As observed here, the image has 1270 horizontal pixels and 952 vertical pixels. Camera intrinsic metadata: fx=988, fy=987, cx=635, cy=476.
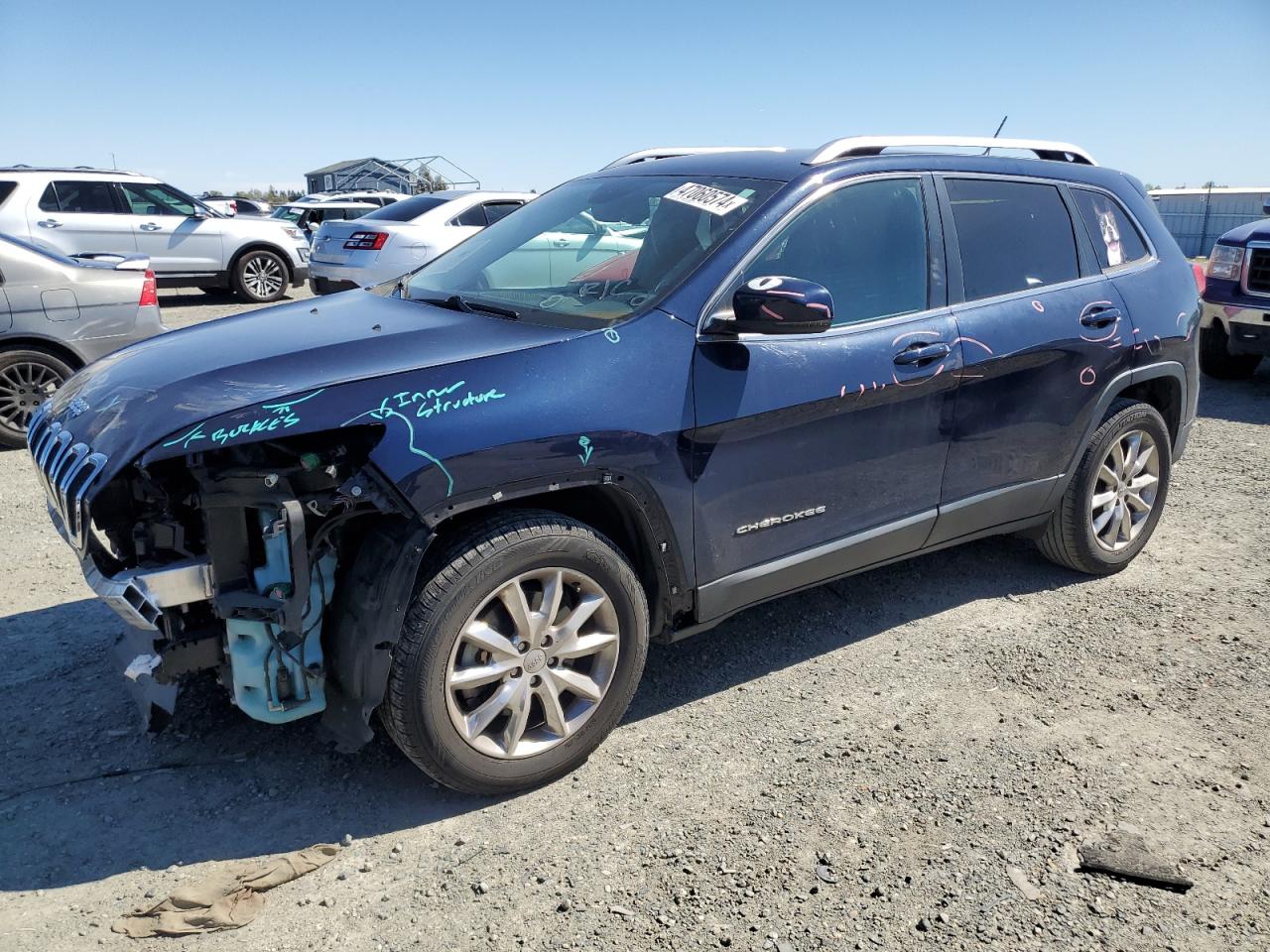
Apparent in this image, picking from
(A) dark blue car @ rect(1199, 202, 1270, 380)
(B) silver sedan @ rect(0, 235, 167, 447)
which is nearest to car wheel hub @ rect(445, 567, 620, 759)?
(B) silver sedan @ rect(0, 235, 167, 447)

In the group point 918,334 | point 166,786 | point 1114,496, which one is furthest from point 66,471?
point 1114,496

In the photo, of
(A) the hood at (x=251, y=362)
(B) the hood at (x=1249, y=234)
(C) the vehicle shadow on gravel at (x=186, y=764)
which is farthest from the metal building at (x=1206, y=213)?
(A) the hood at (x=251, y=362)

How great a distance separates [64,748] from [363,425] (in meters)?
1.65

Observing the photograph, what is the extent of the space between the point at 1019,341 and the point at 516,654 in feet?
7.85

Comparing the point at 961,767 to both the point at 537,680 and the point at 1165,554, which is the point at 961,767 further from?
the point at 1165,554

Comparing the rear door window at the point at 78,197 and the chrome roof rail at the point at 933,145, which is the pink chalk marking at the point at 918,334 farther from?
the rear door window at the point at 78,197

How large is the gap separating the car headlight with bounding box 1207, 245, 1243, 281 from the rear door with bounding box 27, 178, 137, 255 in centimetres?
1214

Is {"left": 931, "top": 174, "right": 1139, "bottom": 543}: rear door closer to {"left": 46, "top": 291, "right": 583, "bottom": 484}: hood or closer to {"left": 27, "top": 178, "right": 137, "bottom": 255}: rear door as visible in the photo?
{"left": 46, "top": 291, "right": 583, "bottom": 484}: hood

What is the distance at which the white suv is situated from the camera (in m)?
12.4

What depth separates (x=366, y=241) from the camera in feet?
36.2

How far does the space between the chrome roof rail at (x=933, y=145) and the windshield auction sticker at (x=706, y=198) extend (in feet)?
1.08

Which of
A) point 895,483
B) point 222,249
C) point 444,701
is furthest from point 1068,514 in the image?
point 222,249

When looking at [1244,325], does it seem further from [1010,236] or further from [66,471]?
[66,471]

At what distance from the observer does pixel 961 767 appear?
3.20 m
